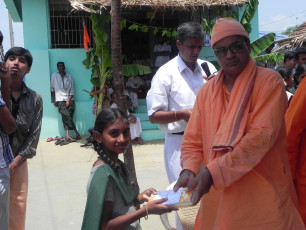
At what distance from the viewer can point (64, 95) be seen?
31.2ft

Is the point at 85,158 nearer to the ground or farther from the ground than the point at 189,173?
nearer to the ground

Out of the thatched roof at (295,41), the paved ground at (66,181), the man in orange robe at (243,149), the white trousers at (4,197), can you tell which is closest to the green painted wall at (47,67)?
the paved ground at (66,181)

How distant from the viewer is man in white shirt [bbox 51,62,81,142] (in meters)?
9.48

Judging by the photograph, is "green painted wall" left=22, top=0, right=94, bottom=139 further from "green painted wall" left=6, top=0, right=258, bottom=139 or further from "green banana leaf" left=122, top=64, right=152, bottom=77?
"green banana leaf" left=122, top=64, right=152, bottom=77

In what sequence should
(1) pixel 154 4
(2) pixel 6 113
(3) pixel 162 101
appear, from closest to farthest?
(2) pixel 6 113 < (3) pixel 162 101 < (1) pixel 154 4

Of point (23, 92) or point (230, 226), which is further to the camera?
point (23, 92)

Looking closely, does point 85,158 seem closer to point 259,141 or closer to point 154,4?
point 154,4

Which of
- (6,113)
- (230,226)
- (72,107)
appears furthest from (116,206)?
(72,107)

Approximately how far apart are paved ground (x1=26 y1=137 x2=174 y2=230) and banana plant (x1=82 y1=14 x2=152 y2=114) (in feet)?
4.59

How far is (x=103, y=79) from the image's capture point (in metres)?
9.09

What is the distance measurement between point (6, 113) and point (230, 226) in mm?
1519

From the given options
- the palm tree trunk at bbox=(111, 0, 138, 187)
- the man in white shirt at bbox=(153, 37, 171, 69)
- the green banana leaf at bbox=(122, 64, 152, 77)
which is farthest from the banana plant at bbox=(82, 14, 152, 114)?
the palm tree trunk at bbox=(111, 0, 138, 187)

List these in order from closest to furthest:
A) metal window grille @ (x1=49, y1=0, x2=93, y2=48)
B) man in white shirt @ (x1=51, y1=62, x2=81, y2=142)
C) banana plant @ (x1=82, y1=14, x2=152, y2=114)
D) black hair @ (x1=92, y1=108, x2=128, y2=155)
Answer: black hair @ (x1=92, y1=108, x2=128, y2=155)
banana plant @ (x1=82, y1=14, x2=152, y2=114)
man in white shirt @ (x1=51, y1=62, x2=81, y2=142)
metal window grille @ (x1=49, y1=0, x2=93, y2=48)

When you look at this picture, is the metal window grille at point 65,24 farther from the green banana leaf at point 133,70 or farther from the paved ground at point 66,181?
the paved ground at point 66,181
